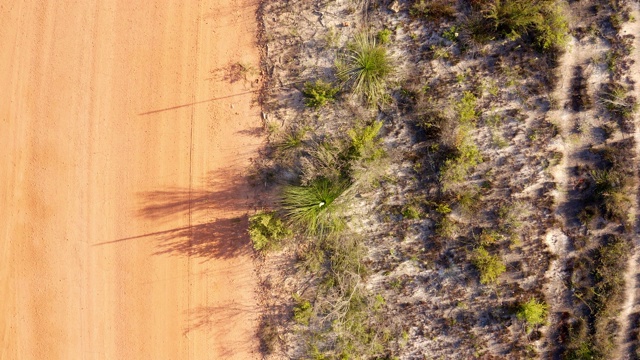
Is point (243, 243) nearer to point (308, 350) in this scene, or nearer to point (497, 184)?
point (308, 350)

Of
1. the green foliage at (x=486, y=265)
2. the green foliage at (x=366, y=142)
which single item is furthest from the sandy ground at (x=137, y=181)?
the green foliage at (x=486, y=265)

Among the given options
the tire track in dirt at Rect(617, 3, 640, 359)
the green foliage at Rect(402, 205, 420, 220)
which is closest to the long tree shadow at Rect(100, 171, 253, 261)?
the green foliage at Rect(402, 205, 420, 220)

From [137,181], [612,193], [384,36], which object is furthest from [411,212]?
[137,181]

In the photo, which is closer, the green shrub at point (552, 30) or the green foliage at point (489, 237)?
the green shrub at point (552, 30)

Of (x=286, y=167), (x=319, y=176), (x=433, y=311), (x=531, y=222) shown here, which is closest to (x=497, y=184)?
(x=531, y=222)

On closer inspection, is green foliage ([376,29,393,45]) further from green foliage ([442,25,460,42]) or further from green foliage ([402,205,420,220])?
green foliage ([402,205,420,220])

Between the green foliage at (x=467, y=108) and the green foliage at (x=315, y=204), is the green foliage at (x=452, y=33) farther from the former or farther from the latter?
the green foliage at (x=315, y=204)

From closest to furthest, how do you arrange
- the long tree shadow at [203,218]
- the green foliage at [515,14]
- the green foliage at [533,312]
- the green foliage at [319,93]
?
the green foliage at [515,14]
the green foliage at [533,312]
the green foliage at [319,93]
the long tree shadow at [203,218]
